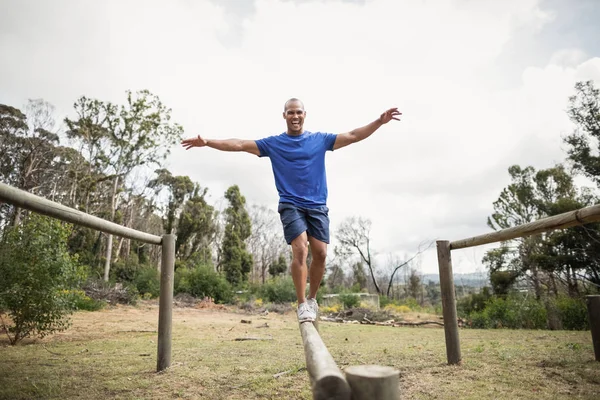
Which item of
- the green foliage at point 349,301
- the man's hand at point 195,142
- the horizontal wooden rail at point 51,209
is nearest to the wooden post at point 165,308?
the horizontal wooden rail at point 51,209

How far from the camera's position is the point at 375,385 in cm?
101

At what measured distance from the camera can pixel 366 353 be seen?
4.75 m

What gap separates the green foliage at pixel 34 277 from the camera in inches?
214

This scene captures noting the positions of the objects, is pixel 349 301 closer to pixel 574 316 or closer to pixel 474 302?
pixel 474 302

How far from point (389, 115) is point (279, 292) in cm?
1869

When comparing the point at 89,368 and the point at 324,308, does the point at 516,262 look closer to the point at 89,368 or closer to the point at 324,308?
the point at 324,308

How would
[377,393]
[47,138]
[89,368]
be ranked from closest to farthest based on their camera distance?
[377,393] < [89,368] < [47,138]

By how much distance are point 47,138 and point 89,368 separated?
A: 928 inches

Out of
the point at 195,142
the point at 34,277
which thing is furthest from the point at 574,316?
the point at 34,277

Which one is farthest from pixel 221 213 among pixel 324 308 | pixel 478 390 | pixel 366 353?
pixel 478 390

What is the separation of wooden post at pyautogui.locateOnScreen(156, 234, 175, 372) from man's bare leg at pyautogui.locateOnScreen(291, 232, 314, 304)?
4.42ft

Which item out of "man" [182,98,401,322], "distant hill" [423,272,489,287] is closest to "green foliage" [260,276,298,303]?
"distant hill" [423,272,489,287]

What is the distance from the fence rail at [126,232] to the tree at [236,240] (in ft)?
71.3

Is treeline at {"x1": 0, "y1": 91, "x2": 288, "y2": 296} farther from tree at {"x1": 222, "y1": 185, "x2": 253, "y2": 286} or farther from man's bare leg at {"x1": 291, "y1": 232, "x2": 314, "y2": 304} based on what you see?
man's bare leg at {"x1": 291, "y1": 232, "x2": 314, "y2": 304}
